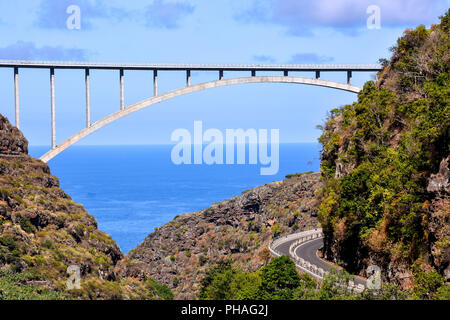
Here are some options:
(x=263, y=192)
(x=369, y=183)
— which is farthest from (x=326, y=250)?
(x=263, y=192)

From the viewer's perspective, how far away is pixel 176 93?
6569 centimetres

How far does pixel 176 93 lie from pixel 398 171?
34068 mm

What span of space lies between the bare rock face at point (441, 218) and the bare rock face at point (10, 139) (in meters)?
47.4

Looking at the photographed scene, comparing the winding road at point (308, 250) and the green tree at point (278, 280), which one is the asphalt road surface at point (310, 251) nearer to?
the winding road at point (308, 250)

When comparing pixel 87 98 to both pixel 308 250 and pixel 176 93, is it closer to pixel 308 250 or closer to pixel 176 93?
pixel 176 93

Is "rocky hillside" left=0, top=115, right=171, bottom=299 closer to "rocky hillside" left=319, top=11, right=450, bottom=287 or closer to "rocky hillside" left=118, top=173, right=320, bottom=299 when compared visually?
"rocky hillside" left=319, top=11, right=450, bottom=287

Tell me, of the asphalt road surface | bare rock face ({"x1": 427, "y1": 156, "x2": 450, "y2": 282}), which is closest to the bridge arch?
the asphalt road surface

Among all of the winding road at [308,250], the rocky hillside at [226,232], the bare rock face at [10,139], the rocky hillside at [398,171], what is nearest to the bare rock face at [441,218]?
the rocky hillside at [398,171]

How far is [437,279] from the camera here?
27.7 metres

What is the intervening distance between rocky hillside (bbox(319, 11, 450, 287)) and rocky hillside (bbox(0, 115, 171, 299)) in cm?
1966

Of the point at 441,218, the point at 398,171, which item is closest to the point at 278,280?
the point at 398,171

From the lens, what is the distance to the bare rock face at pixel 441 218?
93.7 ft
